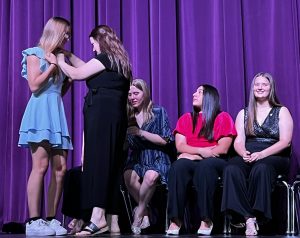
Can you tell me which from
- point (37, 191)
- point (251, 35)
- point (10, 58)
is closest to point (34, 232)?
point (37, 191)

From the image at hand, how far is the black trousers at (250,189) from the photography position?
136 inches

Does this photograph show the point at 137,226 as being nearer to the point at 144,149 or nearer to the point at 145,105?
the point at 144,149

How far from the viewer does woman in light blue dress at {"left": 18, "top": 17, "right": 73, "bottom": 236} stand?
3.39 metres

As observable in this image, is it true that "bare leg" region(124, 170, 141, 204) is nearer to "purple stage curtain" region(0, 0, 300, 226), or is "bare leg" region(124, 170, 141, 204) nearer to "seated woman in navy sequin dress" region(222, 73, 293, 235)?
"seated woman in navy sequin dress" region(222, 73, 293, 235)

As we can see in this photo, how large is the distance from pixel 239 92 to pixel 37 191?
1.88m

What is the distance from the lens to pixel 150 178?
3885mm

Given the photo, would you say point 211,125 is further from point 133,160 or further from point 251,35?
point 251,35

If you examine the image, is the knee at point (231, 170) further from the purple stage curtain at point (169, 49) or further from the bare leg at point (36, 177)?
the bare leg at point (36, 177)

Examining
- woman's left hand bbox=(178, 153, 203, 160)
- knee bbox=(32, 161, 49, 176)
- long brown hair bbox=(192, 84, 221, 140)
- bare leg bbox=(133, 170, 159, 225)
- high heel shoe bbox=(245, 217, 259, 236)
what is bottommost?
high heel shoe bbox=(245, 217, 259, 236)

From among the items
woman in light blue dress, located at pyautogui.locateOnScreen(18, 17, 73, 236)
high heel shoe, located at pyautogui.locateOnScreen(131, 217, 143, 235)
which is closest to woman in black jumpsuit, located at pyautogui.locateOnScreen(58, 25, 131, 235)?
woman in light blue dress, located at pyautogui.locateOnScreen(18, 17, 73, 236)

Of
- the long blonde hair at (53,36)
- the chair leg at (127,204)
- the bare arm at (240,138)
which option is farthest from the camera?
the chair leg at (127,204)

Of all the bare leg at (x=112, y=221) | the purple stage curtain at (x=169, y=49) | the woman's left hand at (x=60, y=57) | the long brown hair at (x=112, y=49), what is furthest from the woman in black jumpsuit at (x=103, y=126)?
the purple stage curtain at (x=169, y=49)

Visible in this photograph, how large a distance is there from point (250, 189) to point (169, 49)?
5.10 ft

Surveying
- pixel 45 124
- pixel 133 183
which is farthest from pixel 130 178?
pixel 45 124
